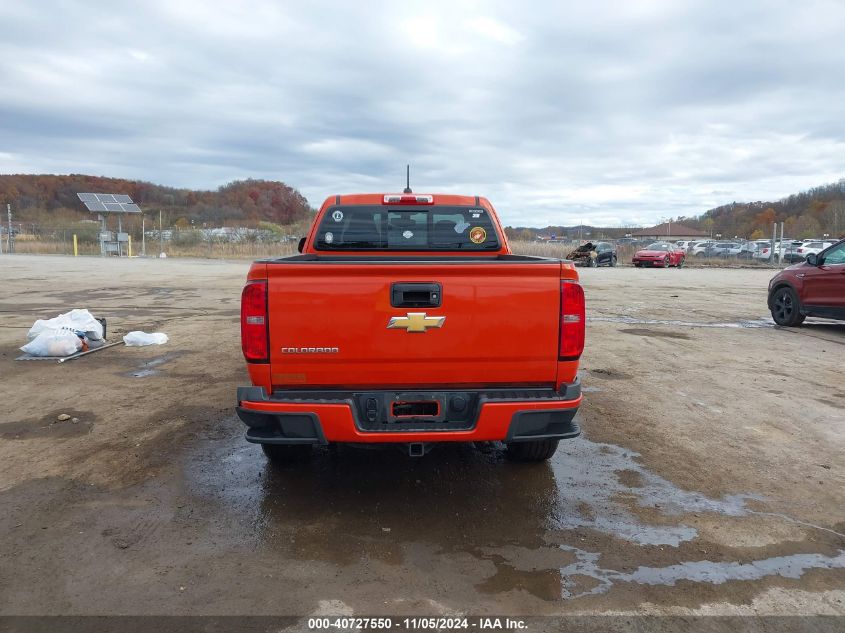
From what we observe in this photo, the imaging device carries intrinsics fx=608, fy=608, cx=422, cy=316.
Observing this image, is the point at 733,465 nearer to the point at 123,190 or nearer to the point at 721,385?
the point at 721,385

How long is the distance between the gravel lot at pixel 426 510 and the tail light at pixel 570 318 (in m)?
1.04

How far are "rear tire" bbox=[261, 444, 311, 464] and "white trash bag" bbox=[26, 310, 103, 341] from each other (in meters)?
5.26

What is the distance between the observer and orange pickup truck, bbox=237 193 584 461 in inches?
130

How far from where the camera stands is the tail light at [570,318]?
3428 mm

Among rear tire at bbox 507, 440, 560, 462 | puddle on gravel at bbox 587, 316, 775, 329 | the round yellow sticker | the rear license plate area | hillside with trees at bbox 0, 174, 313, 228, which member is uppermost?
hillside with trees at bbox 0, 174, 313, 228

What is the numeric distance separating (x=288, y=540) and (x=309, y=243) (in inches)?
111

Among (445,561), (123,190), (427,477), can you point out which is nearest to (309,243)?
(427,477)

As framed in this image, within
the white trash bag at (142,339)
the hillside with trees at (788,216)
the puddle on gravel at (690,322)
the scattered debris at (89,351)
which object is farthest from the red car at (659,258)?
the hillside with trees at (788,216)

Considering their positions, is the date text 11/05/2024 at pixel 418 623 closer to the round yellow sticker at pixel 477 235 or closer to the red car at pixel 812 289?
the round yellow sticker at pixel 477 235

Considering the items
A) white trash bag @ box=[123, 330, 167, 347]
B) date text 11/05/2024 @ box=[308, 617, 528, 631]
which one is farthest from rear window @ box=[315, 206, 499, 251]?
white trash bag @ box=[123, 330, 167, 347]

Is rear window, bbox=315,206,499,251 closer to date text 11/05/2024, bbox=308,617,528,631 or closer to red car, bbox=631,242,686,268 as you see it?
date text 11/05/2024, bbox=308,617,528,631

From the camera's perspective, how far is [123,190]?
360 feet

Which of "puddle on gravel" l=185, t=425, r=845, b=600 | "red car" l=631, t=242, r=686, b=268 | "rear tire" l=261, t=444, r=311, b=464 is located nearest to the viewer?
"puddle on gravel" l=185, t=425, r=845, b=600

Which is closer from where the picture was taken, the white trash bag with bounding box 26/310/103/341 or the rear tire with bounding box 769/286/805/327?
the white trash bag with bounding box 26/310/103/341
